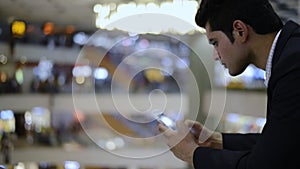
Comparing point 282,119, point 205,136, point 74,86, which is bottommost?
point 74,86

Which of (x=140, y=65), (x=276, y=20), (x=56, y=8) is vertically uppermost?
(x=276, y=20)

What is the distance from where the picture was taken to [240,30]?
1.20 m

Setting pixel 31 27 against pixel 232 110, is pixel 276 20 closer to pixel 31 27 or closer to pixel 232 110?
pixel 232 110

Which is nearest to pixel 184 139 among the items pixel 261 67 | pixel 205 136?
pixel 205 136

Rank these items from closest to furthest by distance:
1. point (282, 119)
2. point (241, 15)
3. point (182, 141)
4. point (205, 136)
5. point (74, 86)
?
point (282, 119)
point (241, 15)
point (182, 141)
point (205, 136)
point (74, 86)

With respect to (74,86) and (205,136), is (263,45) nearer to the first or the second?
(205,136)

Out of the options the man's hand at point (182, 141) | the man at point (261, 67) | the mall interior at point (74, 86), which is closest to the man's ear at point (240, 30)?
the man at point (261, 67)

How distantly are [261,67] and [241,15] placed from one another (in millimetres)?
184

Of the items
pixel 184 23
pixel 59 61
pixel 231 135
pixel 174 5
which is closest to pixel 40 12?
pixel 59 61

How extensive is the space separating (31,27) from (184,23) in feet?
17.4

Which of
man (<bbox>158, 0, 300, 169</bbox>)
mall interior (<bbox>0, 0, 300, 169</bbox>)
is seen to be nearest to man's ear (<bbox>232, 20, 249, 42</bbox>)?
man (<bbox>158, 0, 300, 169</bbox>)

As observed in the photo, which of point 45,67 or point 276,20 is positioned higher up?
point 276,20

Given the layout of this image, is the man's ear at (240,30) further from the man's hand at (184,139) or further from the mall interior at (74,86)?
the mall interior at (74,86)

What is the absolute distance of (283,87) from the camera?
1.10 metres
